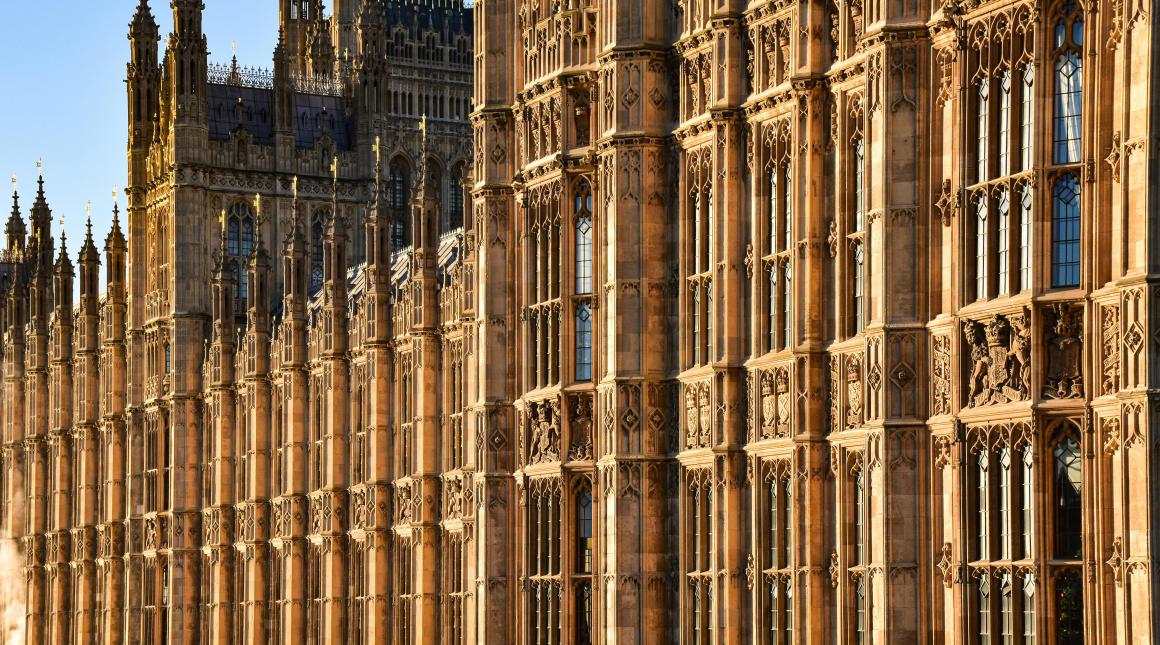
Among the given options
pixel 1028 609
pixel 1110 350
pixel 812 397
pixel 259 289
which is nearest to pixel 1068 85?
pixel 1110 350

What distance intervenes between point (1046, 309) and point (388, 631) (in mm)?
42171

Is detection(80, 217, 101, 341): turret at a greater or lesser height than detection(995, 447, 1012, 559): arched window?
greater

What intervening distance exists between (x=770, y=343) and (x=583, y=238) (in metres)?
6.55

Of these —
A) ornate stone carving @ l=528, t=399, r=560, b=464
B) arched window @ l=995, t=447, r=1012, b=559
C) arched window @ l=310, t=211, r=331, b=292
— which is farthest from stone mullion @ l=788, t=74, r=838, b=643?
arched window @ l=310, t=211, r=331, b=292

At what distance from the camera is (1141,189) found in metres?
31.2

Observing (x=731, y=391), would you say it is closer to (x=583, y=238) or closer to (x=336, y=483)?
(x=583, y=238)

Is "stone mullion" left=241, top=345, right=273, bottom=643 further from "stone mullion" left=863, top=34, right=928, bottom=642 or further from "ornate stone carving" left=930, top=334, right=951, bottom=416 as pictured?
"ornate stone carving" left=930, top=334, right=951, bottom=416

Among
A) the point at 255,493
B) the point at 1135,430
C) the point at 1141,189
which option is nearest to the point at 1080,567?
the point at 1135,430

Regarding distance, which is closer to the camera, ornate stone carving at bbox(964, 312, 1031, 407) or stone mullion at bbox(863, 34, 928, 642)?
ornate stone carving at bbox(964, 312, 1031, 407)

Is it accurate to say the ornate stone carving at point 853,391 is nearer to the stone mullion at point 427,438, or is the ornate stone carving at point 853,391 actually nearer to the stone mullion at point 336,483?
the stone mullion at point 427,438

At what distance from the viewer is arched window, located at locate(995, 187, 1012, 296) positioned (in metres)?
34.1

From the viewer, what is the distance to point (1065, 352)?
108 ft

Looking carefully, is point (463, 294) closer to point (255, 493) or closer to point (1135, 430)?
point (255, 493)

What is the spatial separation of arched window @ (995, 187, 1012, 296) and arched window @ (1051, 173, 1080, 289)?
2.93ft
